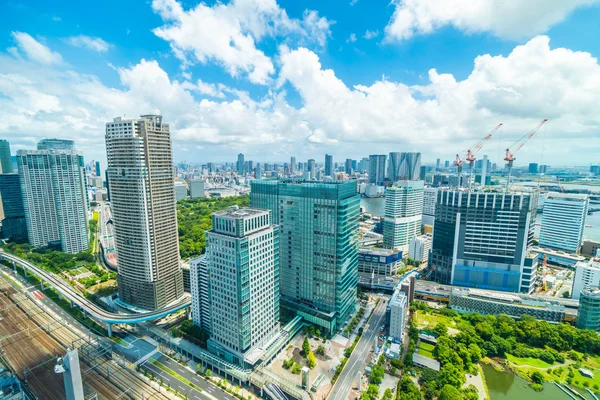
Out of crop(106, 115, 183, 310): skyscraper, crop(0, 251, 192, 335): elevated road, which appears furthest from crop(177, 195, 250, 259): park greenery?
crop(0, 251, 192, 335): elevated road

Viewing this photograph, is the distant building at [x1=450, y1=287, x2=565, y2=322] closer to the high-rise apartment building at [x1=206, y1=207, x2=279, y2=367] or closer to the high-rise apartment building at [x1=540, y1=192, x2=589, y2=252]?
the high-rise apartment building at [x1=206, y1=207, x2=279, y2=367]

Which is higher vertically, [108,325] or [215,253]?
[215,253]

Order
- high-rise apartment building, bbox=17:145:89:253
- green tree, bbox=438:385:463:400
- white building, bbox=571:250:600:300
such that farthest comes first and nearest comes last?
1. high-rise apartment building, bbox=17:145:89:253
2. white building, bbox=571:250:600:300
3. green tree, bbox=438:385:463:400

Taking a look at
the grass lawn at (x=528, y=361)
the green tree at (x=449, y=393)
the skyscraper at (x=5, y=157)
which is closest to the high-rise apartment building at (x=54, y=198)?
the skyscraper at (x=5, y=157)

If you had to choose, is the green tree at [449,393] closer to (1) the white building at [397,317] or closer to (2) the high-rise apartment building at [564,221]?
(1) the white building at [397,317]

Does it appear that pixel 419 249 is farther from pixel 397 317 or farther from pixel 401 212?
pixel 397 317

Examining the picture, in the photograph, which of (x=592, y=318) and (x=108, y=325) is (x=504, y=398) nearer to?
(x=592, y=318)

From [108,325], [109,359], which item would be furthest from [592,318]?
[108,325]
